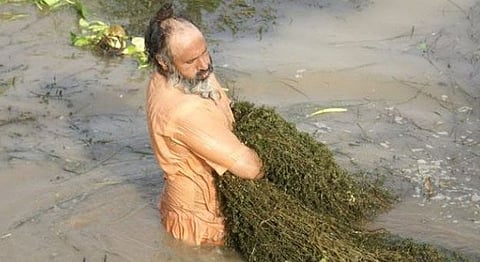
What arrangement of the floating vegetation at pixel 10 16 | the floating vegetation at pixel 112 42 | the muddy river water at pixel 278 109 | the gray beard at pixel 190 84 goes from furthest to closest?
the floating vegetation at pixel 10 16 < the floating vegetation at pixel 112 42 < the muddy river water at pixel 278 109 < the gray beard at pixel 190 84

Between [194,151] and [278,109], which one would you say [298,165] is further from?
[278,109]

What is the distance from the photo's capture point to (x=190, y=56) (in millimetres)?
→ 4094

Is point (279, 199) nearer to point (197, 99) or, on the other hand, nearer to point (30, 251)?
point (197, 99)

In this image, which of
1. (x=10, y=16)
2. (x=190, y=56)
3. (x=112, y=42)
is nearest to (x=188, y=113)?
(x=190, y=56)

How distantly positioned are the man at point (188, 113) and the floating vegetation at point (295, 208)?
105 millimetres

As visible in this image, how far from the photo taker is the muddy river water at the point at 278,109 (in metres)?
5.18

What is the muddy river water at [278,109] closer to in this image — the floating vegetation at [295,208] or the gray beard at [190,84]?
the floating vegetation at [295,208]

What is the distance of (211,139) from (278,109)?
2696mm

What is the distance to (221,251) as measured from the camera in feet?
15.3

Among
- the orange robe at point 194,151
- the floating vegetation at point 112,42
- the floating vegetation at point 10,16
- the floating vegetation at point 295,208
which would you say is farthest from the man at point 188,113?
the floating vegetation at point 10,16

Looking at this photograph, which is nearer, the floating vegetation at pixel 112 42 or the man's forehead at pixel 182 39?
the man's forehead at pixel 182 39

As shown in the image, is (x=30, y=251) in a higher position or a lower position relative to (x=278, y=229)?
lower

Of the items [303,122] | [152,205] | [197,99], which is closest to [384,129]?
[303,122]

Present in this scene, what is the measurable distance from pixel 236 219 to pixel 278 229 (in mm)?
269
